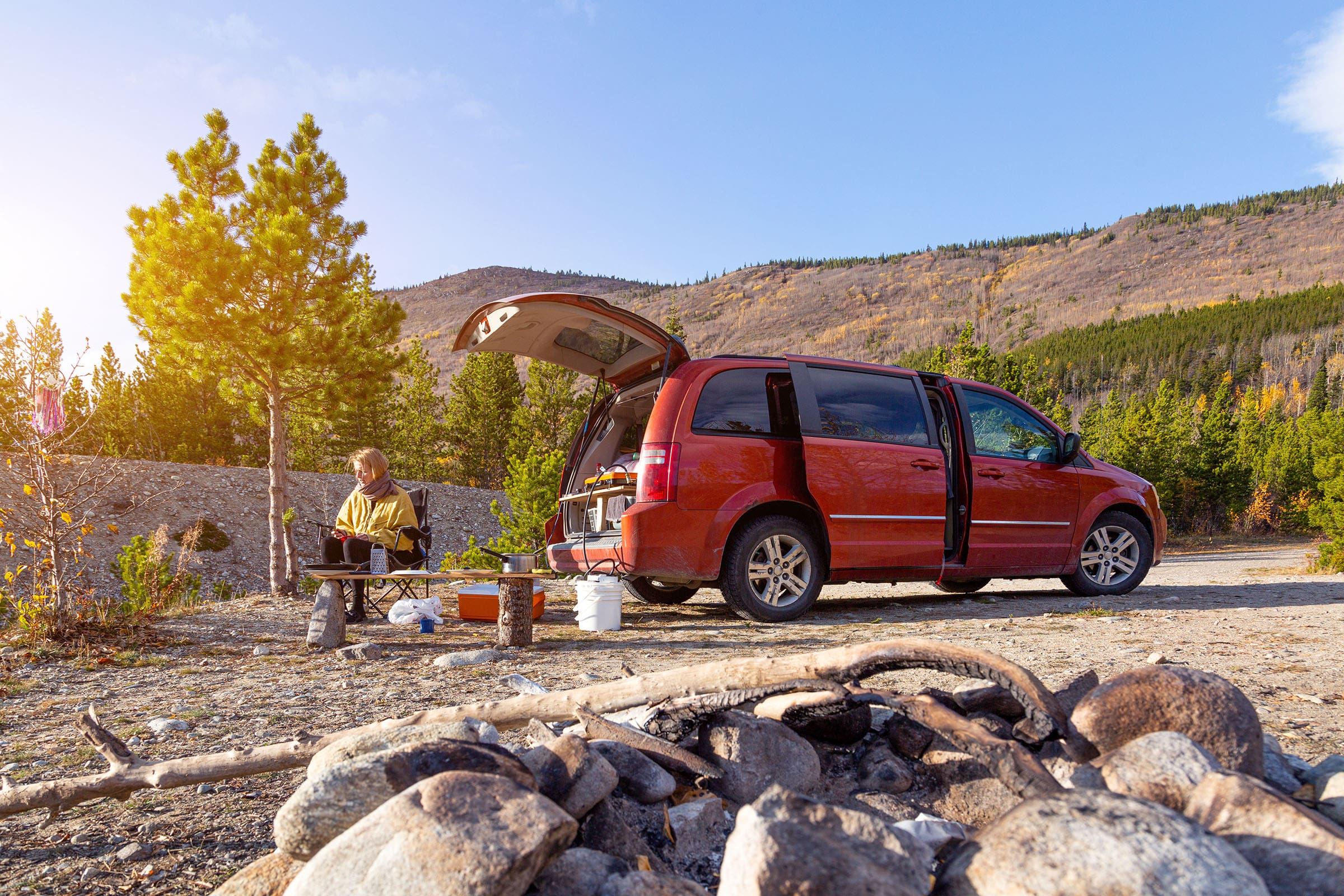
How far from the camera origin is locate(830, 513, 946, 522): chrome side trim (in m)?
5.93

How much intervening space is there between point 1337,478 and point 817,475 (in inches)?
548

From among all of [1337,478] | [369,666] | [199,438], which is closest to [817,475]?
[369,666]

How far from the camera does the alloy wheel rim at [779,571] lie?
228 inches

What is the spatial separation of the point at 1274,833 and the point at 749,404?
464 centimetres

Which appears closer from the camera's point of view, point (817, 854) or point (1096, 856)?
point (1096, 856)

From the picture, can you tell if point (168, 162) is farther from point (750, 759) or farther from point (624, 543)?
point (750, 759)

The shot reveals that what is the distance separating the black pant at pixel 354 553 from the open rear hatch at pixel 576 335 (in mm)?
1912

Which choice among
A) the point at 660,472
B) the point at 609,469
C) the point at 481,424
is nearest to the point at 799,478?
the point at 660,472

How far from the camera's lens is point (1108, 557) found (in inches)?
285

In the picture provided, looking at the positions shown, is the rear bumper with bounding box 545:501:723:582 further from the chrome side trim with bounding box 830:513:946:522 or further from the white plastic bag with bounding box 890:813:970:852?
the white plastic bag with bounding box 890:813:970:852

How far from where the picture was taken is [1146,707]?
1886 millimetres

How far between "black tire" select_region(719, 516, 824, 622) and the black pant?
117 inches

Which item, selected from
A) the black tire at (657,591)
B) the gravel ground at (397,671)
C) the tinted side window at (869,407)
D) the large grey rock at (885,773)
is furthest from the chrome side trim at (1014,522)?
the large grey rock at (885,773)

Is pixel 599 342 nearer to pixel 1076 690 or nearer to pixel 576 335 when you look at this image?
pixel 576 335
